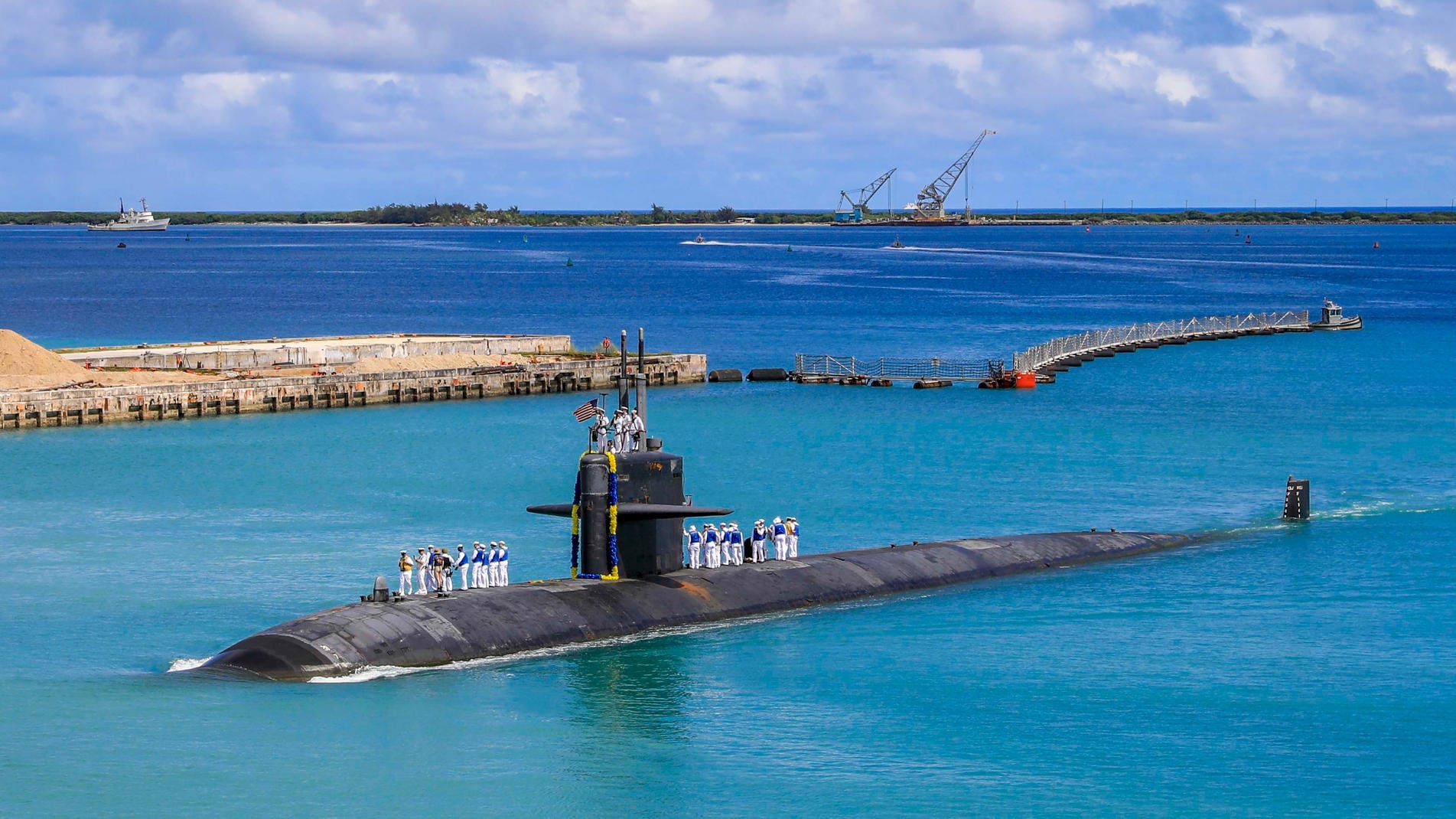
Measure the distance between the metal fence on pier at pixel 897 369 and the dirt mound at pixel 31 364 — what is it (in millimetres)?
37006

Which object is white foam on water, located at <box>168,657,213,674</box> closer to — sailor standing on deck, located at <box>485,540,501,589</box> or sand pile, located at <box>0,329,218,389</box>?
sailor standing on deck, located at <box>485,540,501,589</box>

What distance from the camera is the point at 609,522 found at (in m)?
36.4

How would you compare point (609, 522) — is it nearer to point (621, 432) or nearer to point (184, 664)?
point (621, 432)

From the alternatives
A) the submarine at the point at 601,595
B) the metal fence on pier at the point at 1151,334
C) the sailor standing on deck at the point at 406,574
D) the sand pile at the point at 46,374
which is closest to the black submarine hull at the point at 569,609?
the submarine at the point at 601,595

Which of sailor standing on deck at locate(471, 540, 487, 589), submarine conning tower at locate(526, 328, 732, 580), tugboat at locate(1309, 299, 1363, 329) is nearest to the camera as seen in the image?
submarine conning tower at locate(526, 328, 732, 580)

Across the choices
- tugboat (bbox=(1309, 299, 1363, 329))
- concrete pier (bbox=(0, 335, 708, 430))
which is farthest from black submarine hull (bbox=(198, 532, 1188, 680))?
tugboat (bbox=(1309, 299, 1363, 329))

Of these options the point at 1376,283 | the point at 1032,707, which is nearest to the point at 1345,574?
the point at 1032,707

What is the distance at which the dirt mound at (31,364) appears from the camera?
7644 cm

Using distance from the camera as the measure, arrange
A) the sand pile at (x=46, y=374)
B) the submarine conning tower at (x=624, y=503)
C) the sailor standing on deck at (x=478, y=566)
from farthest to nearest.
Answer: the sand pile at (x=46, y=374)
the sailor standing on deck at (x=478, y=566)
the submarine conning tower at (x=624, y=503)

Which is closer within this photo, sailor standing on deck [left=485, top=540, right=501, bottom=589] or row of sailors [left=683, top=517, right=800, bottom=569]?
sailor standing on deck [left=485, top=540, right=501, bottom=589]

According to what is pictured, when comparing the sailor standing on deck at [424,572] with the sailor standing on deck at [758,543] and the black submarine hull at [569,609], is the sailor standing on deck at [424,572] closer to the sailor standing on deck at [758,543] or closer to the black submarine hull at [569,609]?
the black submarine hull at [569,609]

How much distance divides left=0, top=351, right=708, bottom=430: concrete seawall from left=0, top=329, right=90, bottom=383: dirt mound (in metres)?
4.88

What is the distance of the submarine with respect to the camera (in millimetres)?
32562

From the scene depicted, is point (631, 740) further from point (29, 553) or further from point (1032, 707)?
point (29, 553)
